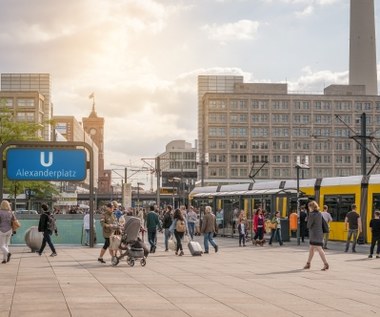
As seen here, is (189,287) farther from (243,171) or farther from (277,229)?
(243,171)

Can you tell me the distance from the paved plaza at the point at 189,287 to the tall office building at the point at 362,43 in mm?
141263

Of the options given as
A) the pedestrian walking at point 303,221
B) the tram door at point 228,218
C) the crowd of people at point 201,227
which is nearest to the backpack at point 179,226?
the crowd of people at point 201,227

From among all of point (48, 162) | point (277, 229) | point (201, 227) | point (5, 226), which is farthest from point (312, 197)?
point (5, 226)

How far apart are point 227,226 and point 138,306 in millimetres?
29999

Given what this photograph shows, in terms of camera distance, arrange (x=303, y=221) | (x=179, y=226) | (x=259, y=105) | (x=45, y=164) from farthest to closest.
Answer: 1. (x=259, y=105)
2. (x=303, y=221)
3. (x=45, y=164)
4. (x=179, y=226)

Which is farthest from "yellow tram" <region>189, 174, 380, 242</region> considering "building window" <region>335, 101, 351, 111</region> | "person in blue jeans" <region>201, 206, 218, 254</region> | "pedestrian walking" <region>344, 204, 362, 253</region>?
"building window" <region>335, 101, 351, 111</region>

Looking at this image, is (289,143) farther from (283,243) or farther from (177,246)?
(177,246)

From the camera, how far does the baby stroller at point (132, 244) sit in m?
19.0

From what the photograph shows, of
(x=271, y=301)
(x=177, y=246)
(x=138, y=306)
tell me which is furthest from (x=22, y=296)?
(x=177, y=246)

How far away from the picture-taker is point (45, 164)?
89.6 feet

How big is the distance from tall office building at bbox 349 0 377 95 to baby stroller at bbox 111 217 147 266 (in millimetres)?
144847

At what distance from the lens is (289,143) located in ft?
442

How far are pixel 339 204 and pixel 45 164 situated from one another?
554 inches

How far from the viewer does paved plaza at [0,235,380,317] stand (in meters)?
10.7
